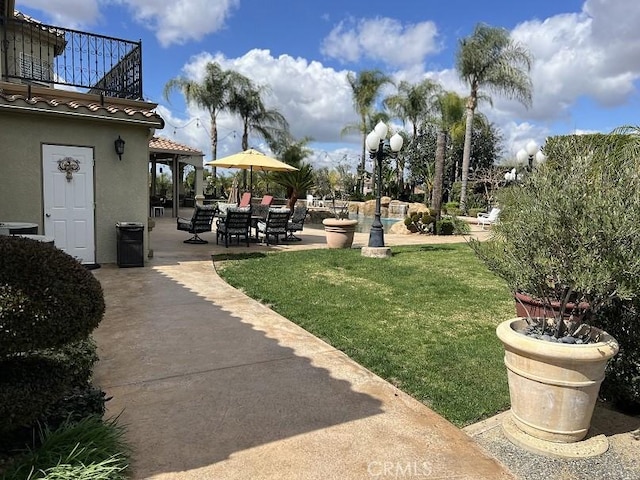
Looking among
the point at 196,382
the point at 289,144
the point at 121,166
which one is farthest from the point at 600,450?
the point at 289,144

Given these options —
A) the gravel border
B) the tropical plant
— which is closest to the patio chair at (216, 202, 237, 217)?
the tropical plant

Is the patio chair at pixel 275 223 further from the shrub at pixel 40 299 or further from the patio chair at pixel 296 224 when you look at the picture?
the shrub at pixel 40 299

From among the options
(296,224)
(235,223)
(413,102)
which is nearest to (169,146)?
(296,224)

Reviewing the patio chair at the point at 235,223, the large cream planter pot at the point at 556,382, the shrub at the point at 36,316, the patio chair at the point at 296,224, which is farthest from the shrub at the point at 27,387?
the patio chair at the point at 296,224

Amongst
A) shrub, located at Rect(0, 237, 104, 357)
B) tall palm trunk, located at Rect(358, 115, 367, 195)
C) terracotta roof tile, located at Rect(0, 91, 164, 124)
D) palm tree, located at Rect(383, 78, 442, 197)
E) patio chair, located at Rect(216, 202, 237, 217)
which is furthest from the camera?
tall palm trunk, located at Rect(358, 115, 367, 195)

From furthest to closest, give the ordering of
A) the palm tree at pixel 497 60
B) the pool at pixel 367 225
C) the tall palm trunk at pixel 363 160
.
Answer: the tall palm trunk at pixel 363 160
the palm tree at pixel 497 60
the pool at pixel 367 225

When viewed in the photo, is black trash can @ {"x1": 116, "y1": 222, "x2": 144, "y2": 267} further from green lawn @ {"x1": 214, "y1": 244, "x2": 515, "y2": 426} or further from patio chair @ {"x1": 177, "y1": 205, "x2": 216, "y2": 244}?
patio chair @ {"x1": 177, "y1": 205, "x2": 216, "y2": 244}

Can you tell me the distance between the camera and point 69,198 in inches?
323

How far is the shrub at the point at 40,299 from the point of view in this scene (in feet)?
6.87

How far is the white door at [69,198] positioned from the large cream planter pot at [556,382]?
7.59m

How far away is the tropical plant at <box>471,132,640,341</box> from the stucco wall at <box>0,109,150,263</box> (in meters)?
7.31

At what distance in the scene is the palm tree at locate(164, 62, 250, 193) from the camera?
30172 millimetres

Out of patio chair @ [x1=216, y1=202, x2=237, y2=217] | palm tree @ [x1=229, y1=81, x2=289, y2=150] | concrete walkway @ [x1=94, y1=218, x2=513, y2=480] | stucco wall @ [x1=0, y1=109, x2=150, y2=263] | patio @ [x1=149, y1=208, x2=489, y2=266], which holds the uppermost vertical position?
palm tree @ [x1=229, y1=81, x2=289, y2=150]

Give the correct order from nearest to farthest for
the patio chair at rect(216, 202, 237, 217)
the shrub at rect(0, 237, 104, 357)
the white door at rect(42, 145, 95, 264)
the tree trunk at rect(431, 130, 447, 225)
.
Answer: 1. the shrub at rect(0, 237, 104, 357)
2. the white door at rect(42, 145, 95, 264)
3. the patio chair at rect(216, 202, 237, 217)
4. the tree trunk at rect(431, 130, 447, 225)
